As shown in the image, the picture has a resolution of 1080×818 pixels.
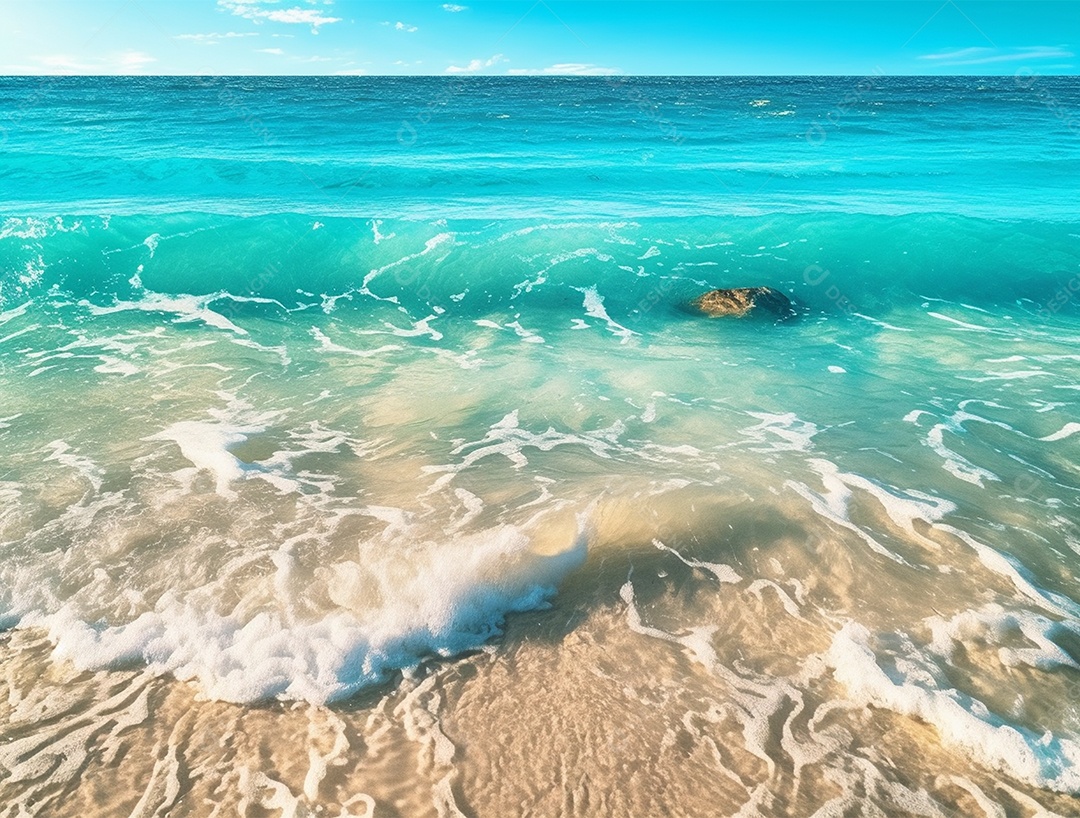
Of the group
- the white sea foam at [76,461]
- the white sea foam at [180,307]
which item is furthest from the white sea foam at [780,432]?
the white sea foam at [180,307]

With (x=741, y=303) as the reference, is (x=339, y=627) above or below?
above

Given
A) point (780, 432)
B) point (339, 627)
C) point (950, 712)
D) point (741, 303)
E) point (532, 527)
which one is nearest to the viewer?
point (950, 712)

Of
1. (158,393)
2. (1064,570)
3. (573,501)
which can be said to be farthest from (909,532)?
(158,393)

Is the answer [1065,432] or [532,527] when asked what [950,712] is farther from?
[1065,432]

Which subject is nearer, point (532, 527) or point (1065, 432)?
point (532, 527)

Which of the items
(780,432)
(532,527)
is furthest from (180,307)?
(780,432)

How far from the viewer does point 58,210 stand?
17.7 metres

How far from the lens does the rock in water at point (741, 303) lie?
12.0 metres

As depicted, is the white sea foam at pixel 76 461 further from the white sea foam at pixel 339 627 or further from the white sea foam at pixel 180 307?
the white sea foam at pixel 180 307

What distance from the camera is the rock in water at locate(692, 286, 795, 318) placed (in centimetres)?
1198

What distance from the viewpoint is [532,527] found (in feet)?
18.6

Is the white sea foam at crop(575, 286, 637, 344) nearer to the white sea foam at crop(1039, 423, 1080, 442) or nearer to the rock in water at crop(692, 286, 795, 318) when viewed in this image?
the rock in water at crop(692, 286, 795, 318)

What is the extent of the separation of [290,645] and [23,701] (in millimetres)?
1504

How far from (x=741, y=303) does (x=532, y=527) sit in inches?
312
